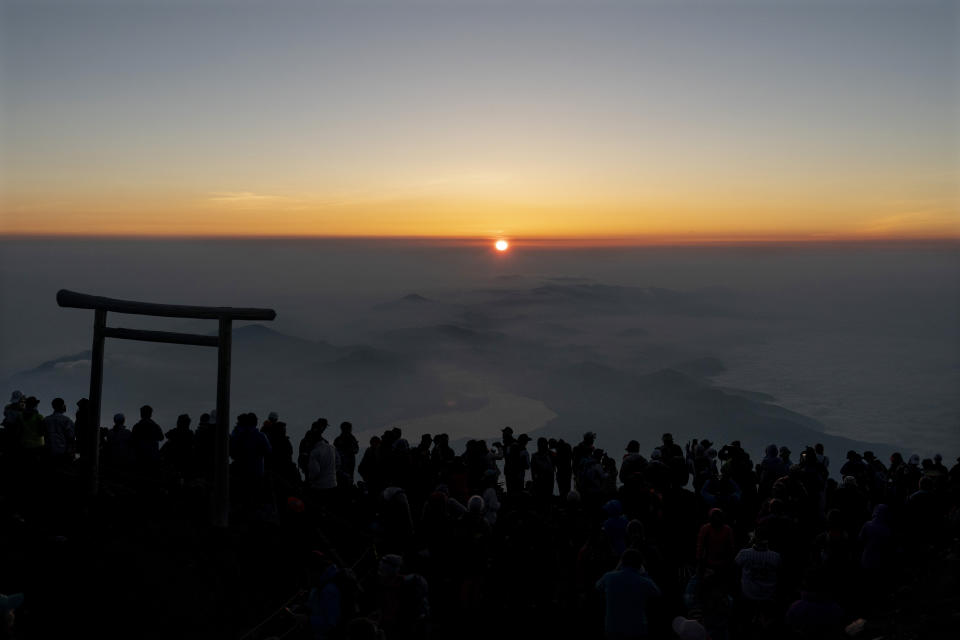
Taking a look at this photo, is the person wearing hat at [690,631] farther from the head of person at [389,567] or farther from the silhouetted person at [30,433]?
the silhouetted person at [30,433]

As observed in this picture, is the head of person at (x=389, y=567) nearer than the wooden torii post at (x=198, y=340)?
Yes

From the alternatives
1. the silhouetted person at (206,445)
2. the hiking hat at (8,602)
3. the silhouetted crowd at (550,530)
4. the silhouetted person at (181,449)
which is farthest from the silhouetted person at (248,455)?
the hiking hat at (8,602)

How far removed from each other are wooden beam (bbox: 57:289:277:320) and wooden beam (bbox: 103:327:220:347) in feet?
0.87

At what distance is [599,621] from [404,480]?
13.8ft

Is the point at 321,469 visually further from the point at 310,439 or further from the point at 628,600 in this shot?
the point at 628,600

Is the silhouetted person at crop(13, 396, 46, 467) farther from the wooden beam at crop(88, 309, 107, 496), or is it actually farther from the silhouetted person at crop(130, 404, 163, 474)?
the silhouetted person at crop(130, 404, 163, 474)

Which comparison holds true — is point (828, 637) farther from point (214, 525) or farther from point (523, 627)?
point (214, 525)

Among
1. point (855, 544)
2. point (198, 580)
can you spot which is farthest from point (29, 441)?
point (855, 544)

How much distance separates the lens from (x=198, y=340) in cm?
938

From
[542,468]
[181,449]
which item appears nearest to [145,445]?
[181,449]

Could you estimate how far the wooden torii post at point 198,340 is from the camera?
29.7ft

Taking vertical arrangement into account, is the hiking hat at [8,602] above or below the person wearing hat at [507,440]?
above

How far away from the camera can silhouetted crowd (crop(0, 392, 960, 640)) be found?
6.03 meters

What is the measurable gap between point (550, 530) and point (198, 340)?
5063mm
